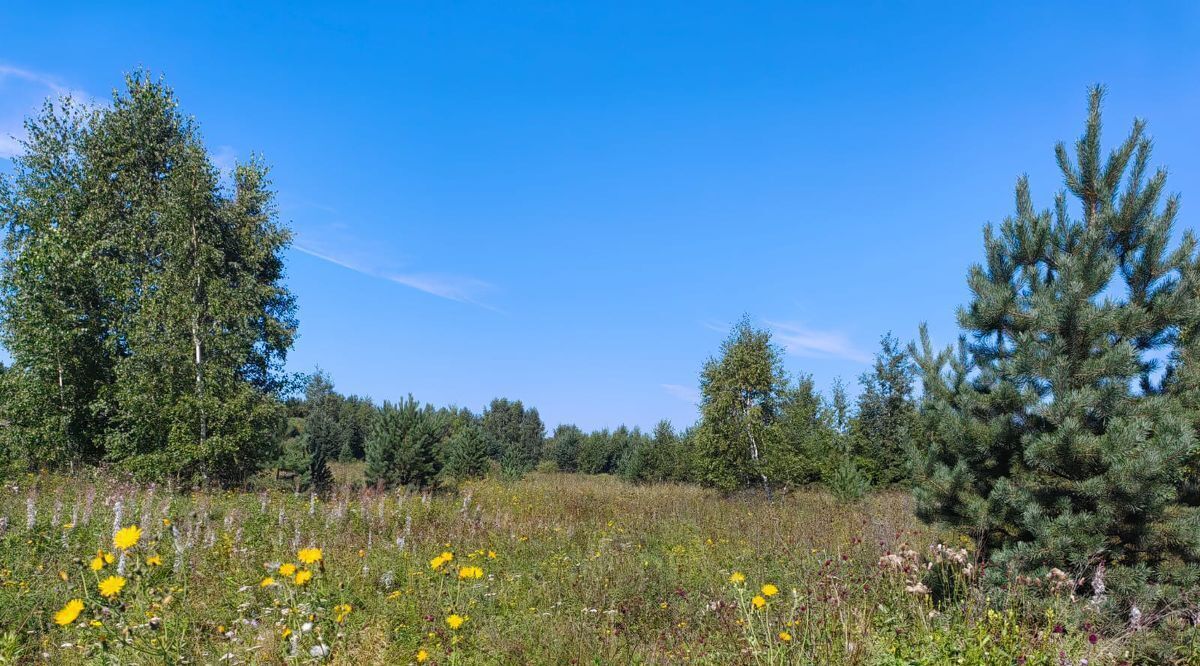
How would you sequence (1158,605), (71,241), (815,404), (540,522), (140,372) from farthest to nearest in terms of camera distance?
(815,404) → (71,241) → (140,372) → (540,522) → (1158,605)

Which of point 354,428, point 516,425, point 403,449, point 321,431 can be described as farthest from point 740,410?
point 516,425

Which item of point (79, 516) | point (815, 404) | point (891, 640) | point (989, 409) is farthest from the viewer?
point (815, 404)

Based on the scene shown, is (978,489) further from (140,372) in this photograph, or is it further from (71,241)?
(71,241)

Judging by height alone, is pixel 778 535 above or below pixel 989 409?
below

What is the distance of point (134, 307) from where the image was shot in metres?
16.7

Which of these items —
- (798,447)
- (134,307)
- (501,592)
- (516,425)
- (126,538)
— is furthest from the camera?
(516,425)

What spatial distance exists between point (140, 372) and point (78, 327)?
10.5 ft

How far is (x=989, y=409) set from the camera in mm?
5582

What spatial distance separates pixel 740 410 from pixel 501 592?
13.2 m

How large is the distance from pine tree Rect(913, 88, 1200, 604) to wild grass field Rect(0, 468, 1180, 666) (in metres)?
0.48

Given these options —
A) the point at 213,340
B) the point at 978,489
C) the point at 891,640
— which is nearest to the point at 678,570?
the point at 978,489

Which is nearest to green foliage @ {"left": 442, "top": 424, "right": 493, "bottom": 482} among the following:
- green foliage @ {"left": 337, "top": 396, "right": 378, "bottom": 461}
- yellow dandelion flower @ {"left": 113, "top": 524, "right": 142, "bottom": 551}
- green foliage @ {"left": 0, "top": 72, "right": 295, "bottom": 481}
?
green foliage @ {"left": 0, "top": 72, "right": 295, "bottom": 481}

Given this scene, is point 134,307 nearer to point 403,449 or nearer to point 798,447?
point 403,449

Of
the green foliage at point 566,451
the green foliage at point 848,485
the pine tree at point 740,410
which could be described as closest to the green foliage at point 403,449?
the pine tree at point 740,410
